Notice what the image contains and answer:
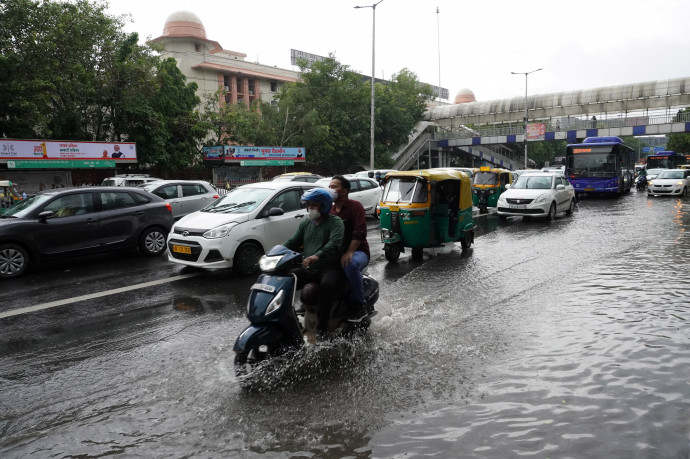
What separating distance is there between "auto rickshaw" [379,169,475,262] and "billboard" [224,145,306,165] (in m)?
20.4

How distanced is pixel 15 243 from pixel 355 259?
705 cm

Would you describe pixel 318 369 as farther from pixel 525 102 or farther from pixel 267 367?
pixel 525 102

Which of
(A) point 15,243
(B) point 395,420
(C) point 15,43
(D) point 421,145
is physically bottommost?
(B) point 395,420

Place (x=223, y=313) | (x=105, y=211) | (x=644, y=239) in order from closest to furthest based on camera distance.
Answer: (x=223, y=313) → (x=105, y=211) → (x=644, y=239)

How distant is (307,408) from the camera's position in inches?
152

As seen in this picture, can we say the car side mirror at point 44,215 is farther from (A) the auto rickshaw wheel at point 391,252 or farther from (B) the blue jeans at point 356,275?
(B) the blue jeans at point 356,275

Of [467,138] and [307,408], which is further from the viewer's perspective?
[467,138]

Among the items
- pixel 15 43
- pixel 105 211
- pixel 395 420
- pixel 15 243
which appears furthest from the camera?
pixel 15 43

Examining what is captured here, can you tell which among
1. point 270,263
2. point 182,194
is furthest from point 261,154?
point 270,263

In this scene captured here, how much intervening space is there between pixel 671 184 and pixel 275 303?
2804 cm

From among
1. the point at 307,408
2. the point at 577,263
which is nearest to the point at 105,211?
the point at 307,408

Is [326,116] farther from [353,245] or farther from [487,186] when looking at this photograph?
[353,245]

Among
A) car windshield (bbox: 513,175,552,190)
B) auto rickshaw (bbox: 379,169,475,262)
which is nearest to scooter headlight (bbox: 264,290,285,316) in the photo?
auto rickshaw (bbox: 379,169,475,262)

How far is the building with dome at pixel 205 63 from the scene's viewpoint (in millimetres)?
59219
